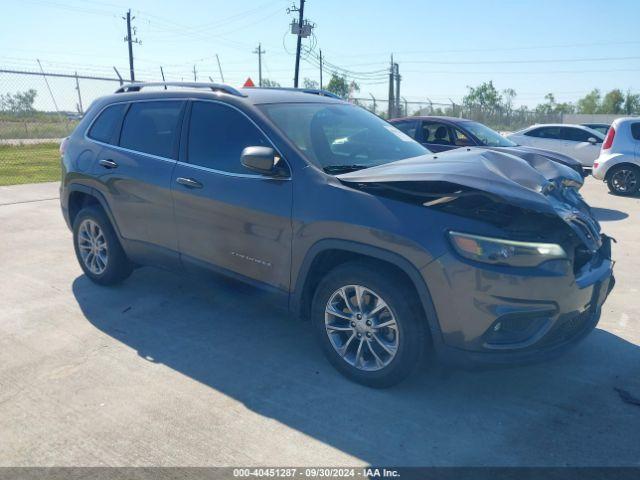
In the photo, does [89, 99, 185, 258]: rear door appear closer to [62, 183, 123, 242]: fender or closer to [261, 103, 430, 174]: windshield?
[62, 183, 123, 242]: fender

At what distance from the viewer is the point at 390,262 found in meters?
3.13

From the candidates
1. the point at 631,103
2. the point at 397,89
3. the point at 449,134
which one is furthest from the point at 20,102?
the point at 631,103

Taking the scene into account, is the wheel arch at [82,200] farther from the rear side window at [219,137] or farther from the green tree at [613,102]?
the green tree at [613,102]

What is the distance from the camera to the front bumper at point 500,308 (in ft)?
9.39

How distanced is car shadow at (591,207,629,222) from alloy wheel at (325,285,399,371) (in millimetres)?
6496

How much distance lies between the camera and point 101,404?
3.20 meters

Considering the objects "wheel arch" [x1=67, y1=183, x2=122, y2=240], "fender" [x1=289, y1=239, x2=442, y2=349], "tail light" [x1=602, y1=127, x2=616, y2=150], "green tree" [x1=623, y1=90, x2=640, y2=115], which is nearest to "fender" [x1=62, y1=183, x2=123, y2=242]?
"wheel arch" [x1=67, y1=183, x2=122, y2=240]

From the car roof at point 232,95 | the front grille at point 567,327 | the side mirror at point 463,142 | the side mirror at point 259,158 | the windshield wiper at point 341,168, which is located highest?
the car roof at point 232,95

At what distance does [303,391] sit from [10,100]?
17386 millimetres

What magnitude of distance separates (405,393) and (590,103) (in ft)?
266

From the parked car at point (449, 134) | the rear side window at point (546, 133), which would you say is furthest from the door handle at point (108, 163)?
the rear side window at point (546, 133)

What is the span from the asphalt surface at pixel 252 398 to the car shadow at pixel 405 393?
0.4 inches

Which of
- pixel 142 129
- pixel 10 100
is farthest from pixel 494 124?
pixel 142 129

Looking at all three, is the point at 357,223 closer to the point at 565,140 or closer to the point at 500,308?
the point at 500,308
